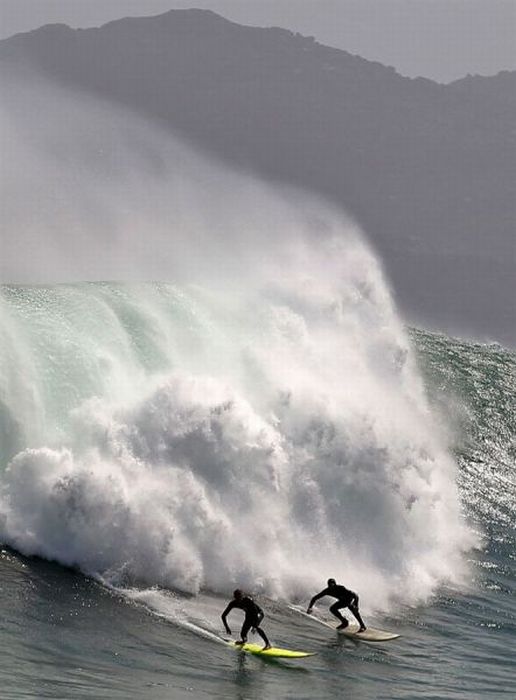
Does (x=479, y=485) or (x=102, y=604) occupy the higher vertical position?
(x=479, y=485)

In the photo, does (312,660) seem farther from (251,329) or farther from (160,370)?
(251,329)

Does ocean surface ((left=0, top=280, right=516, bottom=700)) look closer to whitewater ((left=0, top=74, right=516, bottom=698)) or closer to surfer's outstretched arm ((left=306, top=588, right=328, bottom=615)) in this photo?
whitewater ((left=0, top=74, right=516, bottom=698))

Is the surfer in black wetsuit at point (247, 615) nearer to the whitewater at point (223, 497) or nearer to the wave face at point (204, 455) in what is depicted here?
the whitewater at point (223, 497)

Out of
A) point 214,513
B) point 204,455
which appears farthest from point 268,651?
point 204,455

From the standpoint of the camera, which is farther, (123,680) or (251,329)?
(251,329)

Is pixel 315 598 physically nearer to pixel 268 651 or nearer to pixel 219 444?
pixel 268 651

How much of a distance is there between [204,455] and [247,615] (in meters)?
5.61

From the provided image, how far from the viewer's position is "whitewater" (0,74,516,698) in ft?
59.9

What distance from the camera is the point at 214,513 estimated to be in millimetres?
23297

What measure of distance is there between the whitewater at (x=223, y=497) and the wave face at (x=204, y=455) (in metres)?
0.06

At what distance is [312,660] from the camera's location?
19.0 m

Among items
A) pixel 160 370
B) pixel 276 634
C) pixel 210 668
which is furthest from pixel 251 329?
pixel 210 668

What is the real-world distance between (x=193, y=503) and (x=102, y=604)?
Result: 4.10 meters

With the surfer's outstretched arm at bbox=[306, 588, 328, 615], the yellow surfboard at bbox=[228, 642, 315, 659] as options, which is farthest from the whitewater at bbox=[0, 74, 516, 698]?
the surfer's outstretched arm at bbox=[306, 588, 328, 615]
